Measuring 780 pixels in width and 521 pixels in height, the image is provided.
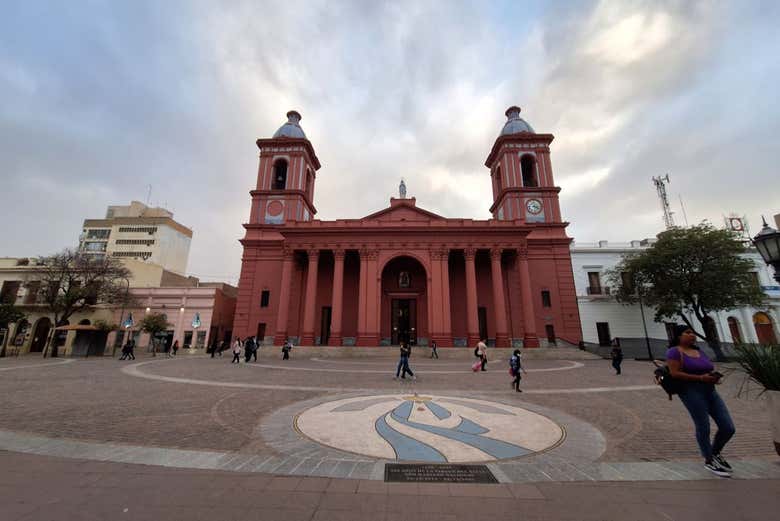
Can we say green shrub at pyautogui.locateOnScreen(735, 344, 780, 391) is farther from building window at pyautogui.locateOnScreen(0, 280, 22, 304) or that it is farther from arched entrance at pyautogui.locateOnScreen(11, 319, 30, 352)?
building window at pyautogui.locateOnScreen(0, 280, 22, 304)

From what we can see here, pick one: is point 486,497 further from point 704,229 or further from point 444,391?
point 704,229

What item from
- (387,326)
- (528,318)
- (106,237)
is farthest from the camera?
(106,237)

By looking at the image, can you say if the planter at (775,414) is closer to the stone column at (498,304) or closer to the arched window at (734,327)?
the stone column at (498,304)

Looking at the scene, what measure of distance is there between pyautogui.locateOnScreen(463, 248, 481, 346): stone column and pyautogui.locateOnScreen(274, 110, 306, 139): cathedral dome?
22.3 m

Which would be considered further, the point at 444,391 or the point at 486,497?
the point at 444,391

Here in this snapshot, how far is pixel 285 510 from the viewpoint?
106 inches

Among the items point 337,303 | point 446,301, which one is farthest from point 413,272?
point 337,303

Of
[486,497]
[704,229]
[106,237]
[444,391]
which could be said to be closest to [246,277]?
[444,391]

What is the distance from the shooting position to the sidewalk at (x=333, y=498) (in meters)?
2.62

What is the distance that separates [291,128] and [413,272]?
2148 cm

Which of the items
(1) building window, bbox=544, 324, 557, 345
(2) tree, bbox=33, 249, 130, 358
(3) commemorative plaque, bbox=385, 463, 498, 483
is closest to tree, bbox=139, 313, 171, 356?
(2) tree, bbox=33, 249, 130, 358

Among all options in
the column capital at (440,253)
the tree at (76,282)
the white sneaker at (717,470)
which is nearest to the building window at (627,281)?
the column capital at (440,253)

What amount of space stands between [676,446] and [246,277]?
99.3 ft

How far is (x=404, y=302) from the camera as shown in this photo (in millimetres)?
29750
